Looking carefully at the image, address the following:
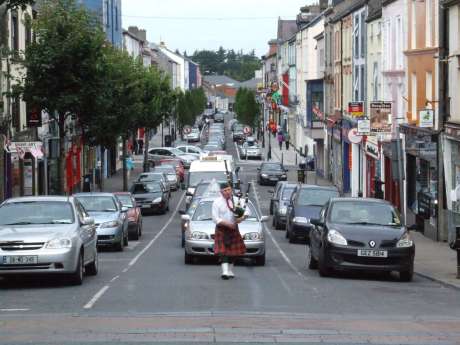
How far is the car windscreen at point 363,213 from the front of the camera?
19.1 metres

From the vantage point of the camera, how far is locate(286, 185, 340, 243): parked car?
96.2 feet

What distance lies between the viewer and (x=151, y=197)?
45.2 meters

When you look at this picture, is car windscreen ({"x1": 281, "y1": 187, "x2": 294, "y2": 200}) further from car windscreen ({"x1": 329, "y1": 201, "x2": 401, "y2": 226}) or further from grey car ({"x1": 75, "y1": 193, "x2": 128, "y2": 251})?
car windscreen ({"x1": 329, "y1": 201, "x2": 401, "y2": 226})

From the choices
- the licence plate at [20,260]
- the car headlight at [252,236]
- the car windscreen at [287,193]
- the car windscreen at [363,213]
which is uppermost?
the car windscreen at [363,213]

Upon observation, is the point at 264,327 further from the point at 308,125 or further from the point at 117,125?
the point at 308,125

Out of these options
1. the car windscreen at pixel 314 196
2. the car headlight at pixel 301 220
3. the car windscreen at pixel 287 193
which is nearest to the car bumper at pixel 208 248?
the car headlight at pixel 301 220

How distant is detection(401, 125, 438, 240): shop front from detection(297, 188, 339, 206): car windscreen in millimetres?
3437

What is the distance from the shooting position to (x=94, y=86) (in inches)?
1519

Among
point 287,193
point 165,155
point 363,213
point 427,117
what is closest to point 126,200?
point 287,193

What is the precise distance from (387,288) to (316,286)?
48.9 inches

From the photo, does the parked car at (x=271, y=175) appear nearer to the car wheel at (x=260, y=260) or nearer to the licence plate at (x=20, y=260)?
the car wheel at (x=260, y=260)

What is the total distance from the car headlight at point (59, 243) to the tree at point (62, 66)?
22.6 metres

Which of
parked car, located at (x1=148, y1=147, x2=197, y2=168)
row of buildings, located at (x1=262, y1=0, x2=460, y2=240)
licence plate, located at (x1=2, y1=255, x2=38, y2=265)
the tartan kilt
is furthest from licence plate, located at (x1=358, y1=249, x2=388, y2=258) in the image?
parked car, located at (x1=148, y1=147, x2=197, y2=168)

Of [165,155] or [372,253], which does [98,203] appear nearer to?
[372,253]
